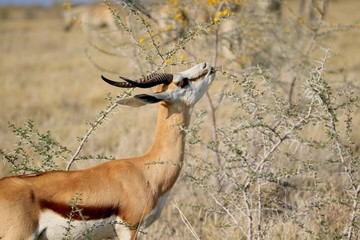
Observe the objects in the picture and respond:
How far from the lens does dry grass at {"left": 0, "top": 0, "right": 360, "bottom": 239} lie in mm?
5141

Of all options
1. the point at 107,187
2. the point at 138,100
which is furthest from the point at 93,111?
the point at 107,187

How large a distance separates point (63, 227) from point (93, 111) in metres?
7.30

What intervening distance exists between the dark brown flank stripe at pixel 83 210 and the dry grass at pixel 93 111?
4.15 ft

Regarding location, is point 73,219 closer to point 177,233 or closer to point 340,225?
point 177,233

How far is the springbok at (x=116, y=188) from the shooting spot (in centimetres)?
337

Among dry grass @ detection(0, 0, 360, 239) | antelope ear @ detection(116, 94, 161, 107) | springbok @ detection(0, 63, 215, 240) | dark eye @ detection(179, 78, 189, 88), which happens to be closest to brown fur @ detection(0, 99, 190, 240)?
springbok @ detection(0, 63, 215, 240)

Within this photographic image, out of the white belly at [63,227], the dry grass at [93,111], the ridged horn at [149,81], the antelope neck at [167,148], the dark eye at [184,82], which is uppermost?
the dry grass at [93,111]

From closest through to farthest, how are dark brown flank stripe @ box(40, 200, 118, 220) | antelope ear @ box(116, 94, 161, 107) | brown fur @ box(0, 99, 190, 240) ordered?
brown fur @ box(0, 99, 190, 240), dark brown flank stripe @ box(40, 200, 118, 220), antelope ear @ box(116, 94, 161, 107)

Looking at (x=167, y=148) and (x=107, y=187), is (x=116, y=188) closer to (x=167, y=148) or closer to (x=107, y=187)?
(x=107, y=187)

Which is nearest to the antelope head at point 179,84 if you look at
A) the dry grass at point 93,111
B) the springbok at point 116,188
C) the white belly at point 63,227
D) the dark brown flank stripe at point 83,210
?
the springbok at point 116,188

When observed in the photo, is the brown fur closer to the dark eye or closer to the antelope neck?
the antelope neck

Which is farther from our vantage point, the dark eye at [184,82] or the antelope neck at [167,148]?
the dark eye at [184,82]

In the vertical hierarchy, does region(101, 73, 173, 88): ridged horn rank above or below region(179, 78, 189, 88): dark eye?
below

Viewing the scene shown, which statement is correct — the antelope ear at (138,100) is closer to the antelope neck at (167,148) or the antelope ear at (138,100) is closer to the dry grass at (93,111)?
the antelope neck at (167,148)
